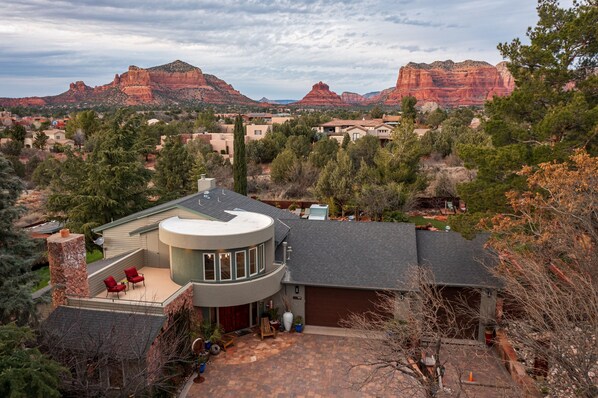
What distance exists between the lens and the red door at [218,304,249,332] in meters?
18.5

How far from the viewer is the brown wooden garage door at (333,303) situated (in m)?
19.1

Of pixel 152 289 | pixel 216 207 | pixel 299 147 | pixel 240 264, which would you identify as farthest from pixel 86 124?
pixel 240 264

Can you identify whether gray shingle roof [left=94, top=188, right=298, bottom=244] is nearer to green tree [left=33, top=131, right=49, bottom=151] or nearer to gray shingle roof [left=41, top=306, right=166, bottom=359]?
gray shingle roof [left=41, top=306, right=166, bottom=359]

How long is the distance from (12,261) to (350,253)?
13.8 meters

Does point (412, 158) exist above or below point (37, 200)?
above

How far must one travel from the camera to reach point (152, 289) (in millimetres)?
17391

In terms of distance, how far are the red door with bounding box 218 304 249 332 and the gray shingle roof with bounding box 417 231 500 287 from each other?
857 cm

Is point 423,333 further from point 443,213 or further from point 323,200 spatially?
point 443,213

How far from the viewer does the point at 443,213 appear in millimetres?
40438

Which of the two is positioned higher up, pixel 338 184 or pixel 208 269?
pixel 338 184

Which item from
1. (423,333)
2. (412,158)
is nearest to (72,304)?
(423,333)

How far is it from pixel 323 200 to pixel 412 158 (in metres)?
8.81

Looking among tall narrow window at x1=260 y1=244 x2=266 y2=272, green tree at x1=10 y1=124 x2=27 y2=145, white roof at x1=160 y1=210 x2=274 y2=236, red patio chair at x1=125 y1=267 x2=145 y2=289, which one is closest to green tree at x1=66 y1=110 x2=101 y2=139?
green tree at x1=10 y1=124 x2=27 y2=145

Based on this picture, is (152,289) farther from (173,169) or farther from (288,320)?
(173,169)
